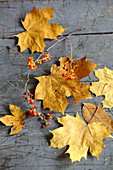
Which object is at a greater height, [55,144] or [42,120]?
[42,120]

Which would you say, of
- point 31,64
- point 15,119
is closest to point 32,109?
point 15,119

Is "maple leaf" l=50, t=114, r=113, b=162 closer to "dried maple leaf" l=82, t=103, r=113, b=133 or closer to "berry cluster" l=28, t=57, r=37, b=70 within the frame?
"dried maple leaf" l=82, t=103, r=113, b=133

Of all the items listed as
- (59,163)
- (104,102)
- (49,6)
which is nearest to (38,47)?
(49,6)

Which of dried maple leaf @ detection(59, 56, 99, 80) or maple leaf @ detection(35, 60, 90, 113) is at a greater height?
dried maple leaf @ detection(59, 56, 99, 80)

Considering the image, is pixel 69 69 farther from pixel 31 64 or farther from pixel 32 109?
pixel 32 109

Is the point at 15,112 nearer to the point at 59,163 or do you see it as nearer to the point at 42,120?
the point at 42,120

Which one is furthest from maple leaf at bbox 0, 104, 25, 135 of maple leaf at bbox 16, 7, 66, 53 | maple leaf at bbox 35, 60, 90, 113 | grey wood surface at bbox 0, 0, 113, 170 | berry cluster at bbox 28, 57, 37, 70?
maple leaf at bbox 16, 7, 66, 53

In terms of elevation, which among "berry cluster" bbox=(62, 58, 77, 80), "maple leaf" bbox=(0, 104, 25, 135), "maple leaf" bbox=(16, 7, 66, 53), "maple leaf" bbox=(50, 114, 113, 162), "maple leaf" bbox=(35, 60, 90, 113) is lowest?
"maple leaf" bbox=(50, 114, 113, 162)
